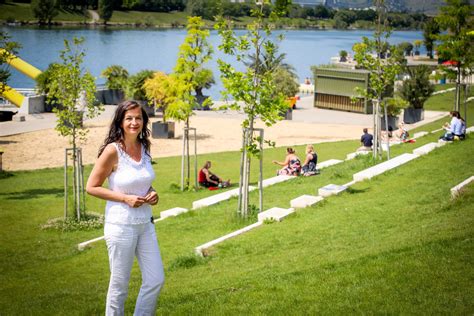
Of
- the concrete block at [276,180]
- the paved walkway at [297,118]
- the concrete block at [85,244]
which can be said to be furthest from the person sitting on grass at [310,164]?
the paved walkway at [297,118]

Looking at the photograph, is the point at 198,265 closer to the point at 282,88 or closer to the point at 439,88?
the point at 282,88

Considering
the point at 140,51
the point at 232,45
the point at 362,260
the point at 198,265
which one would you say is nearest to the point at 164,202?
the point at 232,45

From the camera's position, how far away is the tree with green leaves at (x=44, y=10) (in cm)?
12219

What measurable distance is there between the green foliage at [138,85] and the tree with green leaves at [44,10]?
92370mm

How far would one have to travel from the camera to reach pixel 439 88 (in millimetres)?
50281

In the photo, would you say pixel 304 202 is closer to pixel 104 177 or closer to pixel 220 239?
pixel 220 239

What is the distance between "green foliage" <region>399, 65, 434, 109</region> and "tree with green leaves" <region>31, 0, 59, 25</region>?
99.3 meters

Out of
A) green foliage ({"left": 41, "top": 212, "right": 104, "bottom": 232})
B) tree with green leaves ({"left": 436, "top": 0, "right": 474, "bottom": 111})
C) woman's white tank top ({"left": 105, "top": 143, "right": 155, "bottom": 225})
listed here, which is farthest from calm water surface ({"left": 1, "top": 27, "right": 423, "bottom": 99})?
woman's white tank top ({"left": 105, "top": 143, "right": 155, "bottom": 225})

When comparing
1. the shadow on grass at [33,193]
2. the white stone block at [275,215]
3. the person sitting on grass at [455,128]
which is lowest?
the shadow on grass at [33,193]

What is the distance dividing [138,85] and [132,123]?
3116 centimetres

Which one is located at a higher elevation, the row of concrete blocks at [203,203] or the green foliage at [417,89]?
the green foliage at [417,89]

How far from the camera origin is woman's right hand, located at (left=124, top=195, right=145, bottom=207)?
4980 millimetres

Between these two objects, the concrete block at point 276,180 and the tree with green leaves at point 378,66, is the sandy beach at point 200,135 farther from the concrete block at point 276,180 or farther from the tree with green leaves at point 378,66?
the tree with green leaves at point 378,66

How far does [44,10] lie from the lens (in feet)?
409
